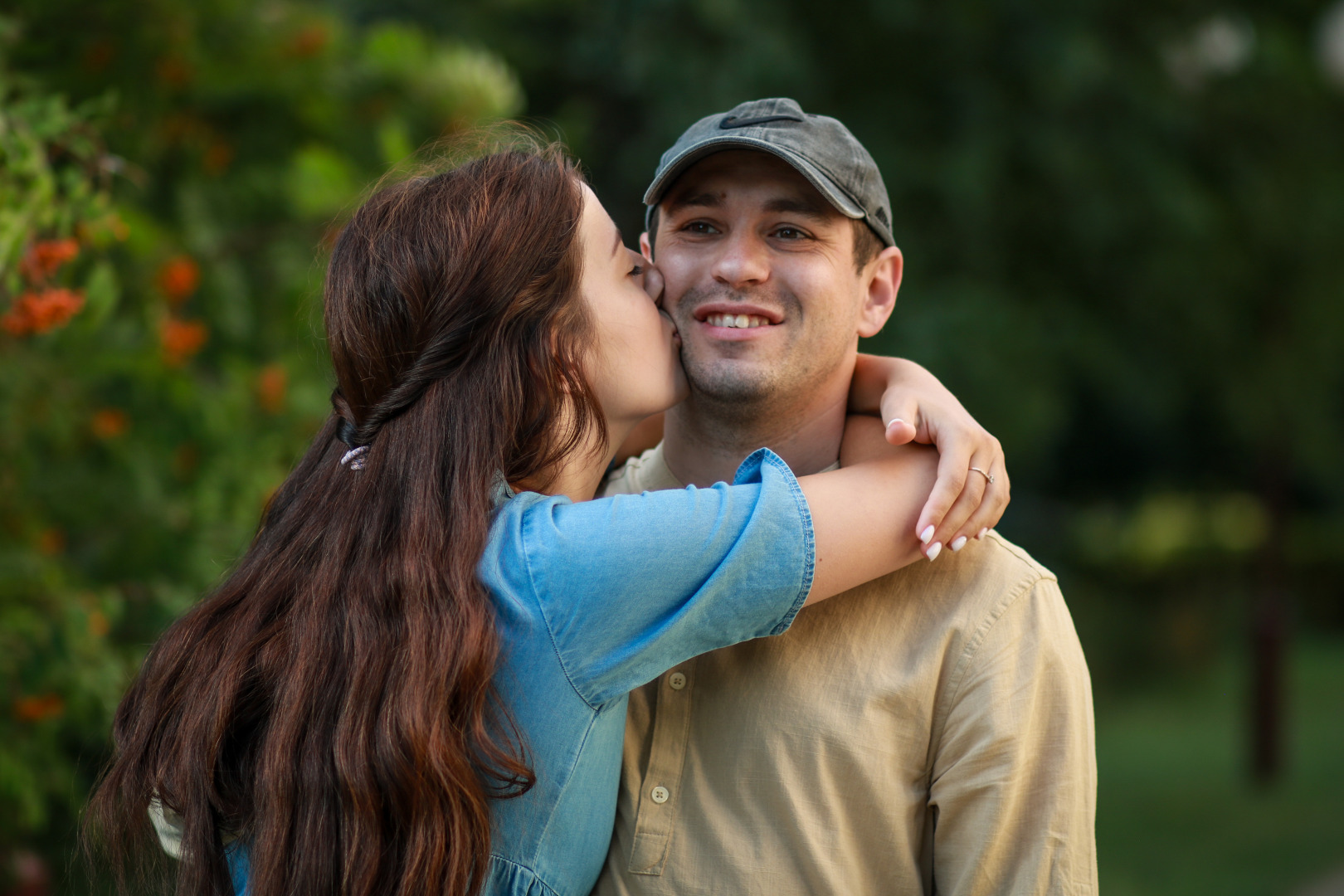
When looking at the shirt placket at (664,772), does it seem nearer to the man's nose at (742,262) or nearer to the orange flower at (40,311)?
the man's nose at (742,262)

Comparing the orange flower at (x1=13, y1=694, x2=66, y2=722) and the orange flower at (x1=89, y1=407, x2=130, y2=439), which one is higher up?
the orange flower at (x1=89, y1=407, x2=130, y2=439)

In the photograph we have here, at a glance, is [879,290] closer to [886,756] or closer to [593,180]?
[886,756]

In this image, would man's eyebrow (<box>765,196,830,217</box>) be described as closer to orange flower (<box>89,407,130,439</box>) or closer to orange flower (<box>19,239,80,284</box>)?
orange flower (<box>19,239,80,284</box>)

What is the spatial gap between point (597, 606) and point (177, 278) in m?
2.42

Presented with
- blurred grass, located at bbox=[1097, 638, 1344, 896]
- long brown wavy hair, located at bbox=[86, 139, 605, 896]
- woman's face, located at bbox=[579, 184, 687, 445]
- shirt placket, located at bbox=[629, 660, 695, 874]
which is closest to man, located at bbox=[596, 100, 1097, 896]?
shirt placket, located at bbox=[629, 660, 695, 874]

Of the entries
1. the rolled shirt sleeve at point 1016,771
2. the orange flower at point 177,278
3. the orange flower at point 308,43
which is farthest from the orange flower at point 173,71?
the rolled shirt sleeve at point 1016,771

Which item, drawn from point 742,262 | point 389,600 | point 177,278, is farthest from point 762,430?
point 177,278

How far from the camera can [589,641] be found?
5.48 ft

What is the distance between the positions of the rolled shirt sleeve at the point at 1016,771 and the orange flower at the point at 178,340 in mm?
2477

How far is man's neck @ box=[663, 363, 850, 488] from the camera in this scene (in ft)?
7.29

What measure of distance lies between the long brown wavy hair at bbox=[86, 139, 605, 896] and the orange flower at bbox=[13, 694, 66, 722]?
1060 mm

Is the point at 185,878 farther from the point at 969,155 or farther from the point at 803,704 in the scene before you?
the point at 969,155

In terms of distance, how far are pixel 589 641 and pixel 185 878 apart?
76 cm

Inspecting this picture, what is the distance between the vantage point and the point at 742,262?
213 centimetres
